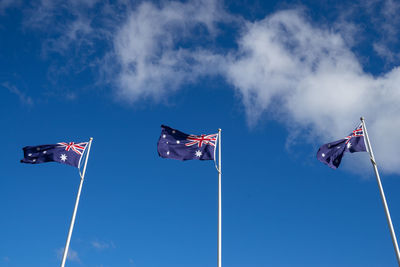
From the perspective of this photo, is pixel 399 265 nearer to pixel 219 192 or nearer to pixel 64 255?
pixel 219 192

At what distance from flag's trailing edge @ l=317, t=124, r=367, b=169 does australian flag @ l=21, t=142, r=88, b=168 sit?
54.2 ft

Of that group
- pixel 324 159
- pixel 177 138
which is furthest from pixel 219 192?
pixel 324 159

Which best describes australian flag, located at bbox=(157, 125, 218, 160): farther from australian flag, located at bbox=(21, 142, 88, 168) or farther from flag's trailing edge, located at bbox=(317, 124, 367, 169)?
flag's trailing edge, located at bbox=(317, 124, 367, 169)

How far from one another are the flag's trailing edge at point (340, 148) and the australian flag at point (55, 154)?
16518 mm

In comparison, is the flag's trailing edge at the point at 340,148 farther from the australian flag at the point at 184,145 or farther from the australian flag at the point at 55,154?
the australian flag at the point at 55,154

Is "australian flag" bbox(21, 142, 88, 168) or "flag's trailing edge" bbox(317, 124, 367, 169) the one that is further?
"australian flag" bbox(21, 142, 88, 168)

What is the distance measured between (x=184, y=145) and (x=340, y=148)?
10015mm

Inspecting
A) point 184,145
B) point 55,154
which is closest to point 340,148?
point 184,145

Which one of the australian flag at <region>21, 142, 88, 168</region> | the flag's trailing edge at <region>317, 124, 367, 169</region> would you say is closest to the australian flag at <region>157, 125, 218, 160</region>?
the australian flag at <region>21, 142, 88, 168</region>

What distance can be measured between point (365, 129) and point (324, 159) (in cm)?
333

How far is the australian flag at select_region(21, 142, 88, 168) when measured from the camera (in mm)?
25500

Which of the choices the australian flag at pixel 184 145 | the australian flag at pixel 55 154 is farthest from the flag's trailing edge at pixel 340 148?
the australian flag at pixel 55 154

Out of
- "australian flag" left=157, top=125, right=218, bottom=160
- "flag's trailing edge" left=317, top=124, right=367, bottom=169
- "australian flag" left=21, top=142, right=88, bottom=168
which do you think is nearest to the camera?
"flag's trailing edge" left=317, top=124, right=367, bottom=169

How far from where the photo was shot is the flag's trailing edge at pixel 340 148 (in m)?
22.9
